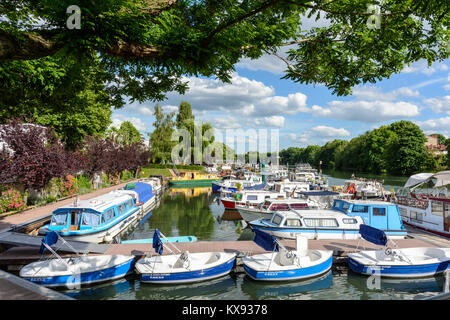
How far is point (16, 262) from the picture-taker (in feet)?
40.8

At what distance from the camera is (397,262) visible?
12016 millimetres

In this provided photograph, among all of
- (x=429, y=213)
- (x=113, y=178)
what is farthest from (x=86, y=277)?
(x=113, y=178)

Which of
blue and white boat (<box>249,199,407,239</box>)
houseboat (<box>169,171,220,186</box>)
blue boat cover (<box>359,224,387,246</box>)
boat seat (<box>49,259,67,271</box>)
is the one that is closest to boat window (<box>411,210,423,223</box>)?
blue and white boat (<box>249,199,407,239</box>)

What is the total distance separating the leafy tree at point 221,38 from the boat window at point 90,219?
11.9m

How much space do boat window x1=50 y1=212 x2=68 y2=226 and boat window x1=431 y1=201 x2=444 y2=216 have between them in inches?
922

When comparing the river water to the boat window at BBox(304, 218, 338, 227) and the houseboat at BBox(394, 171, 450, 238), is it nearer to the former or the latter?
A: the boat window at BBox(304, 218, 338, 227)

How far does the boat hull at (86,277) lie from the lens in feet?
35.0

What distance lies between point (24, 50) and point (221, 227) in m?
21.6

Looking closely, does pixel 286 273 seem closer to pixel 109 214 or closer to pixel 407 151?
pixel 109 214

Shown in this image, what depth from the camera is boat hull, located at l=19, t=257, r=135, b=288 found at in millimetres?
10670
